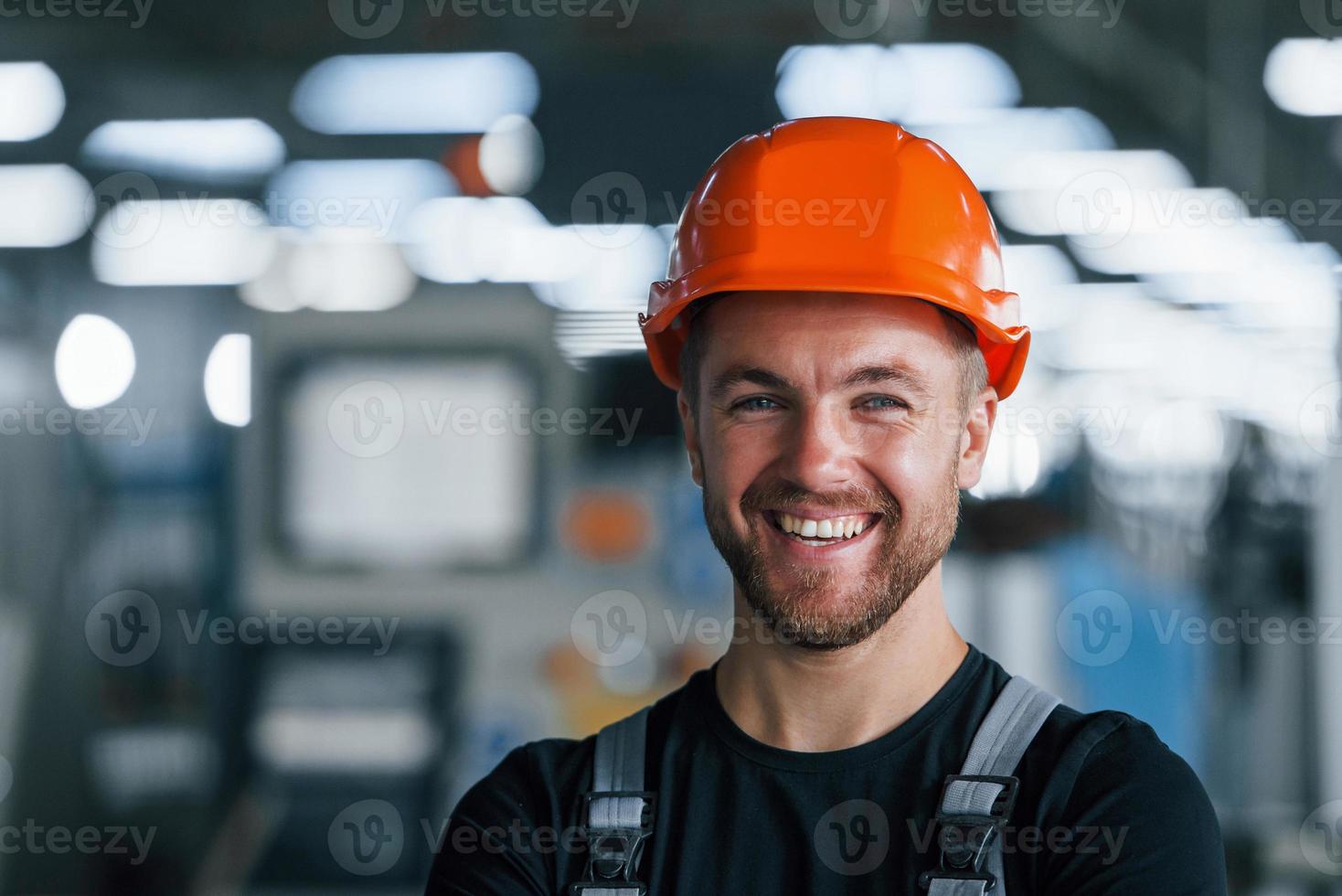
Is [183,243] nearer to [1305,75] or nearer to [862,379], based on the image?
[862,379]

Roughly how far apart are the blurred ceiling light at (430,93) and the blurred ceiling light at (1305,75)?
2.33 metres

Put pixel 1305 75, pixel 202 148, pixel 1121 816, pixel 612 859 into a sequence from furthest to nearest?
pixel 202 148 → pixel 1305 75 → pixel 612 859 → pixel 1121 816

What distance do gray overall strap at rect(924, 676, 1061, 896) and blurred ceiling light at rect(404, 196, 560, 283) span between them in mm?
2880

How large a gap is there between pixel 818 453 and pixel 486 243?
2867 mm

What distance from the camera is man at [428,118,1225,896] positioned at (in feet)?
4.19

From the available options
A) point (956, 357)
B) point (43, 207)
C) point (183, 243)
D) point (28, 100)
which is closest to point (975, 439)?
point (956, 357)

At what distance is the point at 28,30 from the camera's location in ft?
14.0

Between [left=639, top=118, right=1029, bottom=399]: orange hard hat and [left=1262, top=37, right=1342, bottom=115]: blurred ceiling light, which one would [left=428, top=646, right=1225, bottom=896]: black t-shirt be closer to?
[left=639, top=118, right=1029, bottom=399]: orange hard hat

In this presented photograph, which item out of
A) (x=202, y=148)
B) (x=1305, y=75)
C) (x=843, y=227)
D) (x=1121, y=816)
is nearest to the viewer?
(x=1121, y=816)

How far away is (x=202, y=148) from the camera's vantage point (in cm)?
412

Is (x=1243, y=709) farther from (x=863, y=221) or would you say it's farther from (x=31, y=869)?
(x=31, y=869)

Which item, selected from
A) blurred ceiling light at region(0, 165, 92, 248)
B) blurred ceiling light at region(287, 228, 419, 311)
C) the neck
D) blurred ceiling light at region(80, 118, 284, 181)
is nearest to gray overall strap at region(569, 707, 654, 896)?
the neck

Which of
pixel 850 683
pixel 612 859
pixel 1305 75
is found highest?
pixel 1305 75

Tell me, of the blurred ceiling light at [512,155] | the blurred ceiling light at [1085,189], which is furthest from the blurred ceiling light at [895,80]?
the blurred ceiling light at [512,155]
